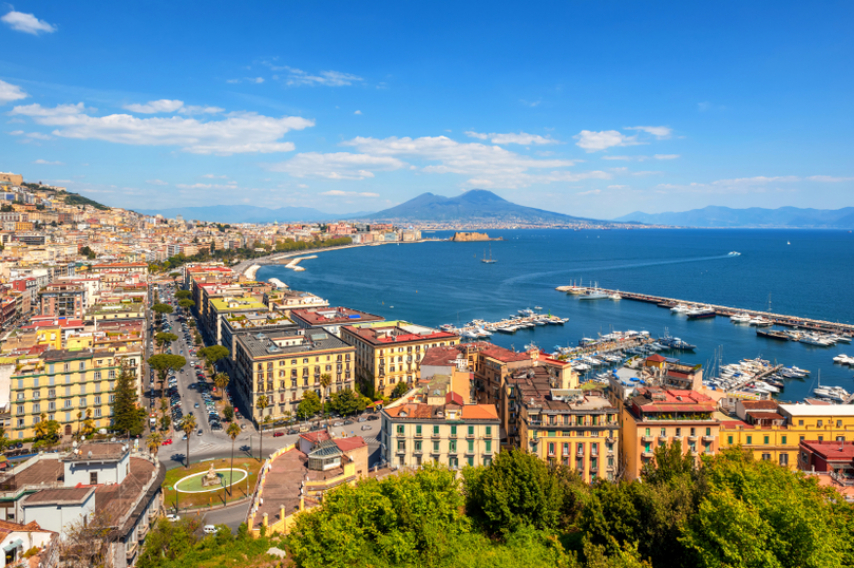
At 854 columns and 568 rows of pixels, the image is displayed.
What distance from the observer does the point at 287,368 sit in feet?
→ 123

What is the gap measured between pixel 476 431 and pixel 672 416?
8.65 meters

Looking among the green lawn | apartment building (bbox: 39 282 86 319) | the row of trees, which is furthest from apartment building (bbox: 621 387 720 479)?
the row of trees

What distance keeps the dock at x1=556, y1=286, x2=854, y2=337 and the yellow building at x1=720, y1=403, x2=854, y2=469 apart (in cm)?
5567

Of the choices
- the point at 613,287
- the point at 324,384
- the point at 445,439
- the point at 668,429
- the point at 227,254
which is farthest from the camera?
the point at 227,254

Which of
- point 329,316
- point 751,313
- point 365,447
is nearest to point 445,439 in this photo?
point 365,447

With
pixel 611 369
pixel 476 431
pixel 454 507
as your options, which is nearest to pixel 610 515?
pixel 454 507

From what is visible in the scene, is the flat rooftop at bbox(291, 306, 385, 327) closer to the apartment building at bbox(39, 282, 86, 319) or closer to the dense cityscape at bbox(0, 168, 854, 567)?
A: the dense cityscape at bbox(0, 168, 854, 567)

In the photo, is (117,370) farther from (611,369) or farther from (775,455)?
(611,369)

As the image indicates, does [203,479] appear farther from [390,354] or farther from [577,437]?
[577,437]

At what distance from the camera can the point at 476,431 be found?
2497cm

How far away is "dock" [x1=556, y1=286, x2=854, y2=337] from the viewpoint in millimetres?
71750

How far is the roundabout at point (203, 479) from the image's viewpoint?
26.1 m

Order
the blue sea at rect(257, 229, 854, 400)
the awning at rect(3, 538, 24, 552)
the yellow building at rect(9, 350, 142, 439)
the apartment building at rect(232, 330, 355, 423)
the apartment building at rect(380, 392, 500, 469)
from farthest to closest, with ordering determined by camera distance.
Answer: the blue sea at rect(257, 229, 854, 400), the apartment building at rect(232, 330, 355, 423), the yellow building at rect(9, 350, 142, 439), the apartment building at rect(380, 392, 500, 469), the awning at rect(3, 538, 24, 552)

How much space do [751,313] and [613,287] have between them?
106 ft
